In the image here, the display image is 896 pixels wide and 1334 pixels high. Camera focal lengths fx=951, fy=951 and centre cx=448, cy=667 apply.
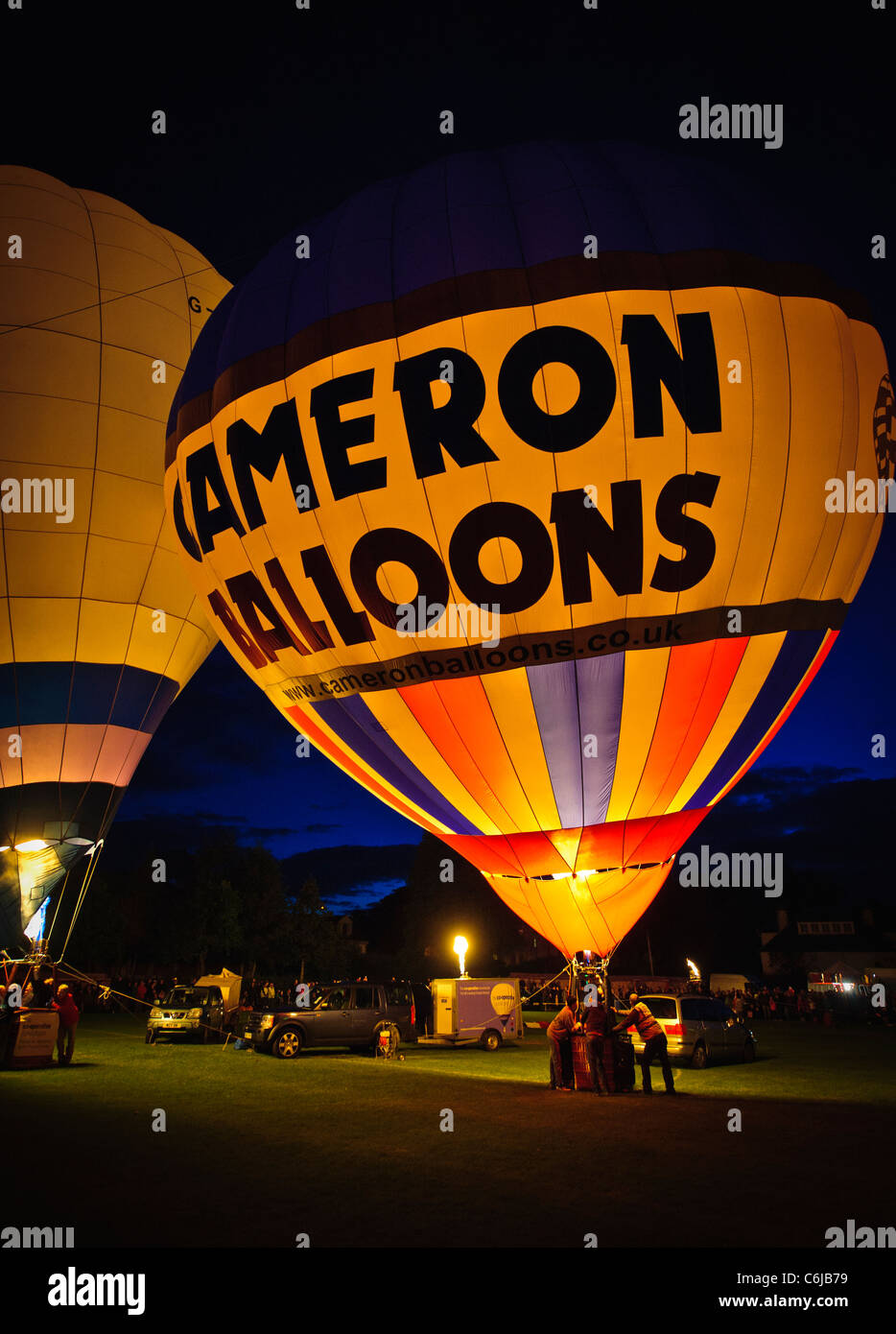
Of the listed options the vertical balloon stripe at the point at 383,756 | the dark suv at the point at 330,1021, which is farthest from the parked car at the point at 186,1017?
the vertical balloon stripe at the point at 383,756

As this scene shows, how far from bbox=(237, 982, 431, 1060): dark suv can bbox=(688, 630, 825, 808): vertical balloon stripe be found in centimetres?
910

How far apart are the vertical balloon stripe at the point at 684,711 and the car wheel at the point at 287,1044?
9.46 meters

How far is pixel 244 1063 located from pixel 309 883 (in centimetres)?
3904

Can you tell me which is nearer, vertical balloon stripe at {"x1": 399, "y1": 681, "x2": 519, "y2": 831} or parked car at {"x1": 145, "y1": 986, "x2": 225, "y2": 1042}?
vertical balloon stripe at {"x1": 399, "y1": 681, "x2": 519, "y2": 831}

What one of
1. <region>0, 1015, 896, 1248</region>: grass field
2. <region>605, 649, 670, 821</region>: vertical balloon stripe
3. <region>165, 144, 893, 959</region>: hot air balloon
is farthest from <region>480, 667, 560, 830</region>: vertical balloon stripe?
<region>0, 1015, 896, 1248</region>: grass field

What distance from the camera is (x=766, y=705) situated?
1220cm

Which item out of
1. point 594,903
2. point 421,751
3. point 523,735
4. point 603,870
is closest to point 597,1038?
point 594,903

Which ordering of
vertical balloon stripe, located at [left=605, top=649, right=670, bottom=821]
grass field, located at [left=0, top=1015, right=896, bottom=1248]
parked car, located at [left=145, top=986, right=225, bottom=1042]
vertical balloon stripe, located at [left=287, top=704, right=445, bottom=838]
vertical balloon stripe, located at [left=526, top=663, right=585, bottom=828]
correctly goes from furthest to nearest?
parked car, located at [left=145, top=986, right=225, bottom=1042] < vertical balloon stripe, located at [left=287, top=704, right=445, bottom=838] < vertical balloon stripe, located at [left=526, top=663, right=585, bottom=828] < vertical balloon stripe, located at [left=605, top=649, right=670, bottom=821] < grass field, located at [left=0, top=1015, right=896, bottom=1248]

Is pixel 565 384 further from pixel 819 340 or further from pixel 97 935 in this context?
pixel 97 935

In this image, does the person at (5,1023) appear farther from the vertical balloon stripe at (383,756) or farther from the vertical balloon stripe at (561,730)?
the vertical balloon stripe at (561,730)

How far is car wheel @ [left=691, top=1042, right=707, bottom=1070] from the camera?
1523cm

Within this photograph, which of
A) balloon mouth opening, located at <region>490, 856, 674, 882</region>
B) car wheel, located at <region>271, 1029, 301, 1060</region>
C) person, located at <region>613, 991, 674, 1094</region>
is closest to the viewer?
balloon mouth opening, located at <region>490, 856, 674, 882</region>

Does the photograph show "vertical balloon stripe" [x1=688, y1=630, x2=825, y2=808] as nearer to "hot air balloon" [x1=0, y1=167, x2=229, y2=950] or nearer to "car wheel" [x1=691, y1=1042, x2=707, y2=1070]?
"car wheel" [x1=691, y1=1042, x2=707, y2=1070]
